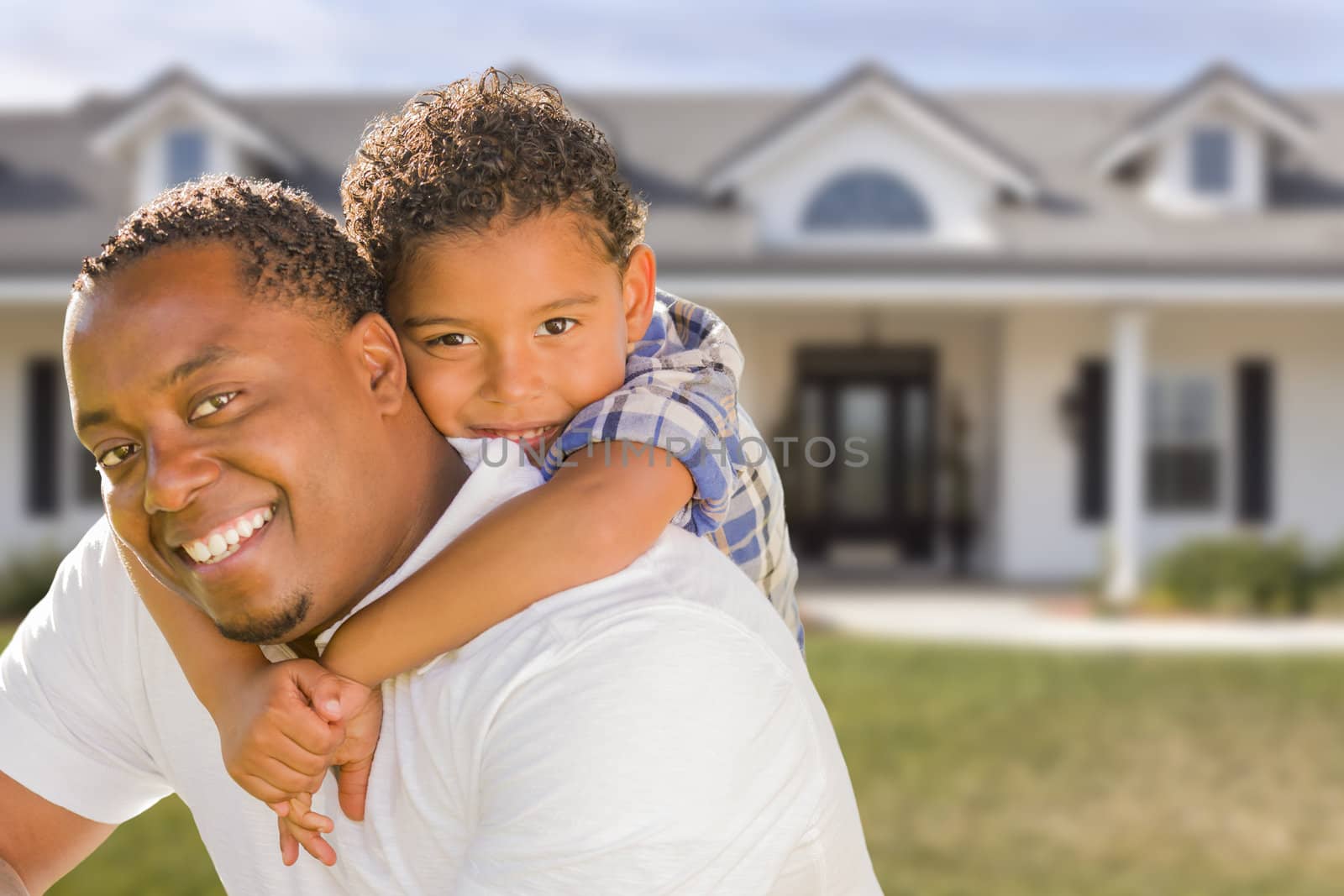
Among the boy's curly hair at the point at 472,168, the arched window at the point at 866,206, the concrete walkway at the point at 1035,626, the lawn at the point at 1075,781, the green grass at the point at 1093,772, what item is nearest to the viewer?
the boy's curly hair at the point at 472,168

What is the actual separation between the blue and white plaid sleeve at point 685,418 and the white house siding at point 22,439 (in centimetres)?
1416

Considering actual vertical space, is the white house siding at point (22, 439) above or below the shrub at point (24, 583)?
above

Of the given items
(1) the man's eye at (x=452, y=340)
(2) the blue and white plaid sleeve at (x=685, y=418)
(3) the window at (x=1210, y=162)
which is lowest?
(2) the blue and white plaid sleeve at (x=685, y=418)

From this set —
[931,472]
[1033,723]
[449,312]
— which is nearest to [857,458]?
[931,472]

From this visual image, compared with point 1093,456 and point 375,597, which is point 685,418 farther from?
point 1093,456

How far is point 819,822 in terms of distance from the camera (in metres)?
1.53

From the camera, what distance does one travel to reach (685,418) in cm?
186

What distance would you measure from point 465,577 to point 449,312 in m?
0.51

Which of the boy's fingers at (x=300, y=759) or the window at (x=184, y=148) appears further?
the window at (x=184, y=148)

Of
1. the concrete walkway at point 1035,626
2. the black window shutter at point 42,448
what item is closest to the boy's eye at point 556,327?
the concrete walkway at point 1035,626

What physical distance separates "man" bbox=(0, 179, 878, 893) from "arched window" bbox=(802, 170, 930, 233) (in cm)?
1369

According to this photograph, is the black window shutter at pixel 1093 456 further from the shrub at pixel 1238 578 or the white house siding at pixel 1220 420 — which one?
the shrub at pixel 1238 578

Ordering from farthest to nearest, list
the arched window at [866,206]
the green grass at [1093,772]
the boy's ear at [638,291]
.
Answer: the arched window at [866,206]
the green grass at [1093,772]
the boy's ear at [638,291]

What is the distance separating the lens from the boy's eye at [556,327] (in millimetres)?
1955
